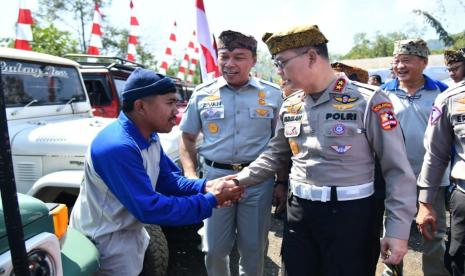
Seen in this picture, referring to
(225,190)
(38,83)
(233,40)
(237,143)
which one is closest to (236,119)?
(237,143)

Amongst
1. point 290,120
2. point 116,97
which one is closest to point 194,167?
point 290,120

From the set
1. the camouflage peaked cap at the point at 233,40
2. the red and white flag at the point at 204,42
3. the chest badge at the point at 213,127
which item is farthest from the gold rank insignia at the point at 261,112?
the red and white flag at the point at 204,42

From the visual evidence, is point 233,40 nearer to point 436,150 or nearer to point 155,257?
point 436,150

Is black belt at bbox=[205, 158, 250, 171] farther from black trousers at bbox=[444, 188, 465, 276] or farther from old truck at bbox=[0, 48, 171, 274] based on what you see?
black trousers at bbox=[444, 188, 465, 276]

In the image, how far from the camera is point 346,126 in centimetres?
182

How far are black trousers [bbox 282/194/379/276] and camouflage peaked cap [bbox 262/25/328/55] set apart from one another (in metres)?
0.77

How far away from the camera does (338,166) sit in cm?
184

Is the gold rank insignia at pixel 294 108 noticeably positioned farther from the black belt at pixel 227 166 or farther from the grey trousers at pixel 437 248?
the grey trousers at pixel 437 248

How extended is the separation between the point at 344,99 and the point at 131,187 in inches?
42.8

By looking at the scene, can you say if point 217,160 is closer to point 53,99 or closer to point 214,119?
point 214,119

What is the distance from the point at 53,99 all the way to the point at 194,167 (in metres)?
1.96

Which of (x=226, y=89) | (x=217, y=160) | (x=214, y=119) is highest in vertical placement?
(x=226, y=89)

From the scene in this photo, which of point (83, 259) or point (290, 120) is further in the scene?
point (290, 120)

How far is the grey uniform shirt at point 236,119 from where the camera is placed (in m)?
2.75
